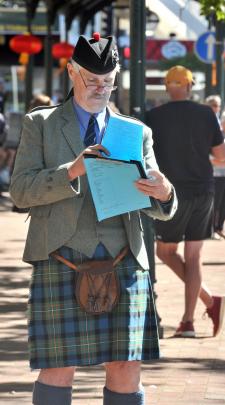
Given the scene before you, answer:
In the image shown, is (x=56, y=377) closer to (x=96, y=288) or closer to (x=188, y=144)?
(x=96, y=288)

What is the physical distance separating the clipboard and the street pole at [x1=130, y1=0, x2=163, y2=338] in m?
3.84

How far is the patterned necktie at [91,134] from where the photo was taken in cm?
461

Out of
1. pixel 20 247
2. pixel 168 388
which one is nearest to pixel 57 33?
pixel 20 247

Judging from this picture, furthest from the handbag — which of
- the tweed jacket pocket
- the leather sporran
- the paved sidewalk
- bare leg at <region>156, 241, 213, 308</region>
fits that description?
bare leg at <region>156, 241, 213, 308</region>

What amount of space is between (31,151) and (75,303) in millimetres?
581

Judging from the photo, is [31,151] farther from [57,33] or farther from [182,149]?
[57,33]

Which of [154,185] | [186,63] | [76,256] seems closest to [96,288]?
[76,256]

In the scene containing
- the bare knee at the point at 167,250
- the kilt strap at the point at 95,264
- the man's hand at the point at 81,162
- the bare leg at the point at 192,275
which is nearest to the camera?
the man's hand at the point at 81,162

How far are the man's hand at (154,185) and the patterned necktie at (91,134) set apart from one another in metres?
0.29

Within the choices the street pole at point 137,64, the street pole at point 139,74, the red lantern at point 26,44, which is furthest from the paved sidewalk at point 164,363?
the red lantern at point 26,44

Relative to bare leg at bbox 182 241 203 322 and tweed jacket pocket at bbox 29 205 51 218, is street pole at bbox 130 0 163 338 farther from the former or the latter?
tweed jacket pocket at bbox 29 205 51 218

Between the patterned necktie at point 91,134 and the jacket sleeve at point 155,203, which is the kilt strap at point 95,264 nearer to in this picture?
the jacket sleeve at point 155,203

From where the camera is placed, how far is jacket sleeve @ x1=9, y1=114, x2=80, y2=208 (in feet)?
14.5

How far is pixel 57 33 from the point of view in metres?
43.2
